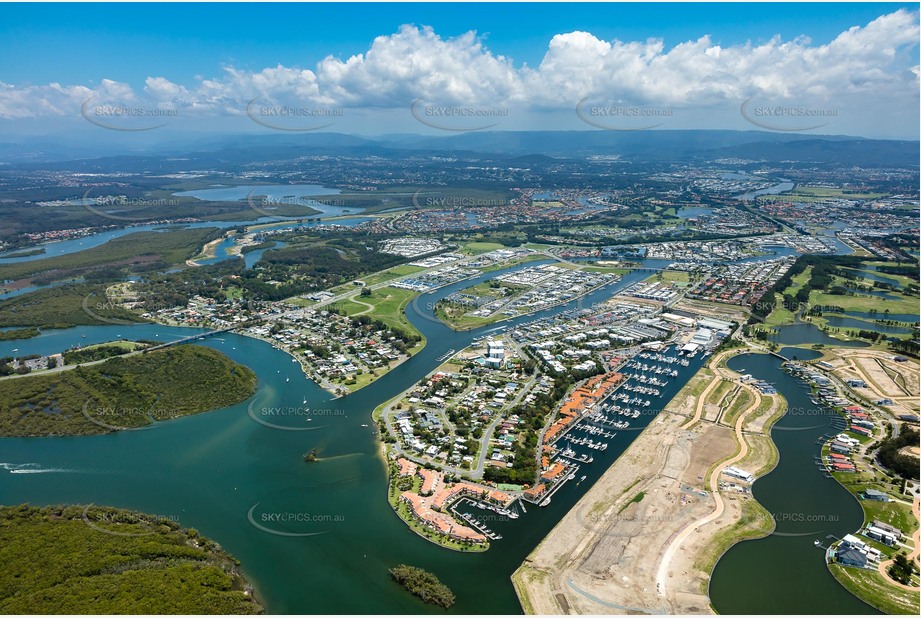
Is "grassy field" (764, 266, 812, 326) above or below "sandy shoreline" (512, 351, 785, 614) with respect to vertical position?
above

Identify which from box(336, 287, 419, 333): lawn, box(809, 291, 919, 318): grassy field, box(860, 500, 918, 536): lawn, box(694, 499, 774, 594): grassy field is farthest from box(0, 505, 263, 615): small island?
box(809, 291, 919, 318): grassy field

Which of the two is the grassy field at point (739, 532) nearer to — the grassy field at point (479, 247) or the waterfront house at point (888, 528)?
the waterfront house at point (888, 528)

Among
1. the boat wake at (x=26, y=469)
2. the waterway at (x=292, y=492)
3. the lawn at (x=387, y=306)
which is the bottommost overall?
the boat wake at (x=26, y=469)

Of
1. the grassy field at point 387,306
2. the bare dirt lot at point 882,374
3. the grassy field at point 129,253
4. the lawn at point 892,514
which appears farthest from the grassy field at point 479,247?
the lawn at point 892,514

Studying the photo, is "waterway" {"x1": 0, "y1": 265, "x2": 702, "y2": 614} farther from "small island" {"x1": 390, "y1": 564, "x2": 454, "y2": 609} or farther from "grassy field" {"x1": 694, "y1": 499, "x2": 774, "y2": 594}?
"grassy field" {"x1": 694, "y1": 499, "x2": 774, "y2": 594}

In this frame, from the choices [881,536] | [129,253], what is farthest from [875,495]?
[129,253]
